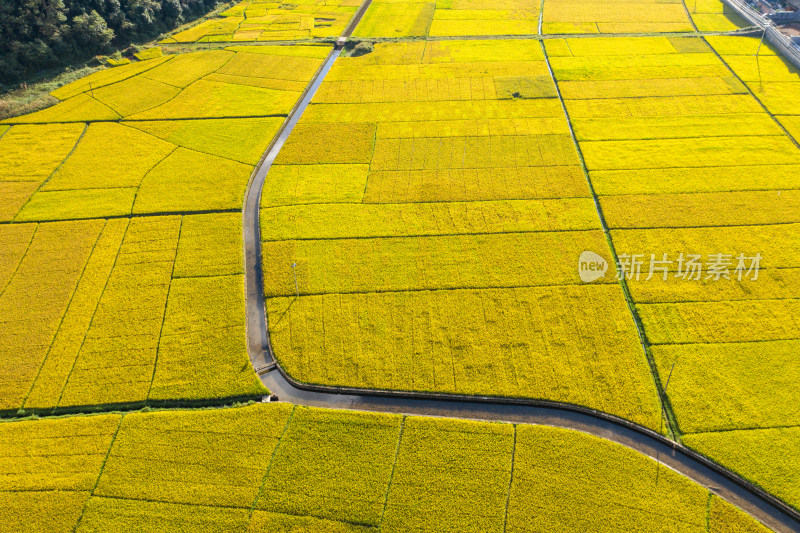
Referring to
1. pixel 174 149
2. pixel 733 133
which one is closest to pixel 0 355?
pixel 174 149

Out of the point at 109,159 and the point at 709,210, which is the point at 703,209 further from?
the point at 109,159

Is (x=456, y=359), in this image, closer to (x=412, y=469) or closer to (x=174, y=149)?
(x=412, y=469)

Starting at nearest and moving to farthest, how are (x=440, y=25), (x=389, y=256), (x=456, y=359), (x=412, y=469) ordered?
(x=412, y=469)
(x=456, y=359)
(x=389, y=256)
(x=440, y=25)

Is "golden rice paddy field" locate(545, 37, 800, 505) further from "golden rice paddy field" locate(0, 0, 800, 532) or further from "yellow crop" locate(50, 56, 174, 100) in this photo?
"yellow crop" locate(50, 56, 174, 100)

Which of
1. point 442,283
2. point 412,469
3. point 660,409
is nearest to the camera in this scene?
point 412,469

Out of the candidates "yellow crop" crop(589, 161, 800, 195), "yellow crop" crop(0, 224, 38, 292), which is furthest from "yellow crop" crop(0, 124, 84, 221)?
"yellow crop" crop(589, 161, 800, 195)

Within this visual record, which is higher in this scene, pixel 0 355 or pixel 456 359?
pixel 0 355

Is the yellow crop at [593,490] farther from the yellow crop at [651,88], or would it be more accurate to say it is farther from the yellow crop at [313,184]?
the yellow crop at [651,88]
